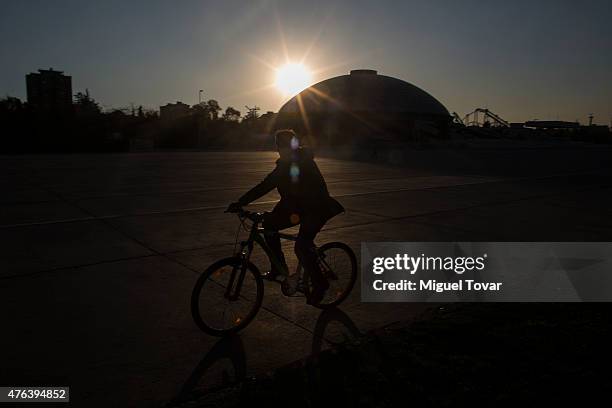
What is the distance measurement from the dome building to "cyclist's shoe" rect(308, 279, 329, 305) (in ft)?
269

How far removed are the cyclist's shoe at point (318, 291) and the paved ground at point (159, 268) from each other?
0.16 metres

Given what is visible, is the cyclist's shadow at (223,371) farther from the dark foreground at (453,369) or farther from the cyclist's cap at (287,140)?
the cyclist's cap at (287,140)

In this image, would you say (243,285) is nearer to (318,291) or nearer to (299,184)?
(318,291)

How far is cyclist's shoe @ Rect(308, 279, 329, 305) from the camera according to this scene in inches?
187

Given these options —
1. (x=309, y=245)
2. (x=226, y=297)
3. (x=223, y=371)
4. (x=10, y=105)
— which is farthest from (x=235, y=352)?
(x=10, y=105)

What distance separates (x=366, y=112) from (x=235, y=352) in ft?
306

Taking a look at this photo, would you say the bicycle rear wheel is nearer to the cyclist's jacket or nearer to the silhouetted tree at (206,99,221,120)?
the cyclist's jacket

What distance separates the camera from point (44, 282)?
574 cm

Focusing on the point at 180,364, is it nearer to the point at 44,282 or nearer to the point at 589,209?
the point at 44,282

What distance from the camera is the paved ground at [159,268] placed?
12.3ft

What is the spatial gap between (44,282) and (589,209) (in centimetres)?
1161

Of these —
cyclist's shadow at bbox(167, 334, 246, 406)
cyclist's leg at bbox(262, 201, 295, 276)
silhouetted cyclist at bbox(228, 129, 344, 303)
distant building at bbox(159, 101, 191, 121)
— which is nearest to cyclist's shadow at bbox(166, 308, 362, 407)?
cyclist's shadow at bbox(167, 334, 246, 406)

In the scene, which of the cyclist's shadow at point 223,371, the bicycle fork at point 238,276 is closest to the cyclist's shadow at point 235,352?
the cyclist's shadow at point 223,371

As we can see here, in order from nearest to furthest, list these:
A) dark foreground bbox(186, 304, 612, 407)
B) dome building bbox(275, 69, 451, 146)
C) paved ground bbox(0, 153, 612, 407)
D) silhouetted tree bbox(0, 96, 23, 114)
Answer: dark foreground bbox(186, 304, 612, 407)
paved ground bbox(0, 153, 612, 407)
silhouetted tree bbox(0, 96, 23, 114)
dome building bbox(275, 69, 451, 146)
